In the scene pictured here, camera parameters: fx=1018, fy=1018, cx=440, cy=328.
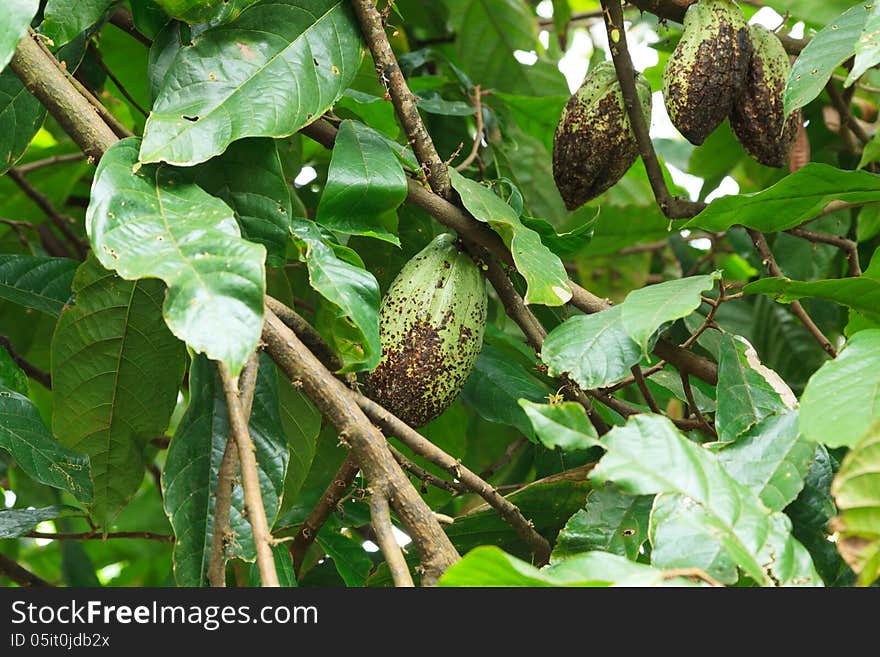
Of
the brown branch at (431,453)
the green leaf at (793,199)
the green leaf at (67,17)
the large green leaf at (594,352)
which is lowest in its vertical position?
the brown branch at (431,453)

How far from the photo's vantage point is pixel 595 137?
1.19m

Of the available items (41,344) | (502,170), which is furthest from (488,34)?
(41,344)

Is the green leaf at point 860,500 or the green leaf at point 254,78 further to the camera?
the green leaf at point 254,78

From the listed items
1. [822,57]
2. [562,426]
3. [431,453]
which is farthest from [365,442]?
[822,57]

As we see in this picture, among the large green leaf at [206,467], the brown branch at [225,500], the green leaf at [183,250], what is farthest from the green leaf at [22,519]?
the green leaf at [183,250]

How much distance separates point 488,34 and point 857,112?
2.34 feet

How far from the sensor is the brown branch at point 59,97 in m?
0.95

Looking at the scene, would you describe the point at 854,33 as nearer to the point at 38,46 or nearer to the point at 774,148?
the point at 774,148

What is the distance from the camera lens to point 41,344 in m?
1.74

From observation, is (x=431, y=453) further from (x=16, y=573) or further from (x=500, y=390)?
(x=16, y=573)

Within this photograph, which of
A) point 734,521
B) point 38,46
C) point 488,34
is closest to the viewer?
point 734,521

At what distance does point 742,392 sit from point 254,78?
56cm

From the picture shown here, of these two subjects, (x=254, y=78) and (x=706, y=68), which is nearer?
(x=254, y=78)

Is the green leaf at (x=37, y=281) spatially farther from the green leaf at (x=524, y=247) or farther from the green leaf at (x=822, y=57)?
the green leaf at (x=822, y=57)
